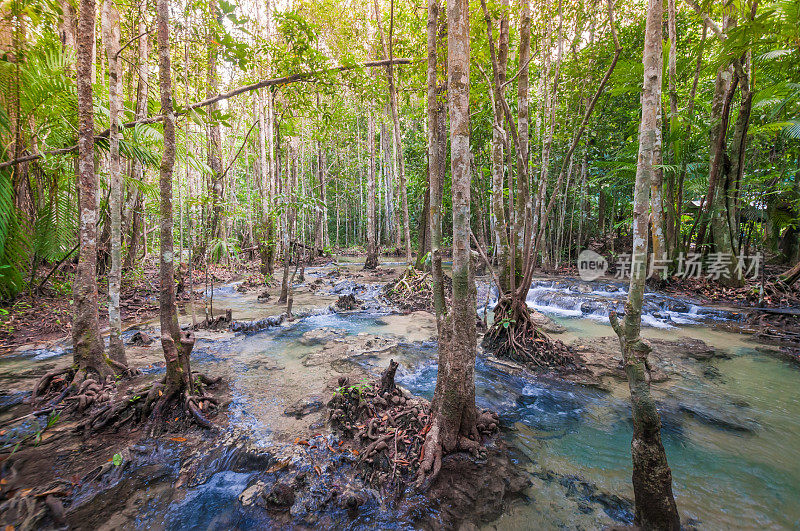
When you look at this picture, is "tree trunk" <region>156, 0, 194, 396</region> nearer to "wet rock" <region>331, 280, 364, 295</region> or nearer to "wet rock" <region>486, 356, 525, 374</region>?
"wet rock" <region>486, 356, 525, 374</region>

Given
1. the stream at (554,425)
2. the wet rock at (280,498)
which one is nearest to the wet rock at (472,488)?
the stream at (554,425)

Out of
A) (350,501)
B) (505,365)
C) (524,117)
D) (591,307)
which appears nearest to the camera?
(350,501)

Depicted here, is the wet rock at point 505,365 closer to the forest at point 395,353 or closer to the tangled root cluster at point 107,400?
the forest at point 395,353

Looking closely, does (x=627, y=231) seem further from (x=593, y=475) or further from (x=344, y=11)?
(x=593, y=475)

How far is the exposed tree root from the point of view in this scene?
238 inches

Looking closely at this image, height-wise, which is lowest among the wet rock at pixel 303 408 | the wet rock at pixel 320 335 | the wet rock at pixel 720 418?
the wet rock at pixel 720 418

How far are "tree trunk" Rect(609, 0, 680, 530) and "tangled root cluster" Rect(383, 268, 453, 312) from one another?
779cm

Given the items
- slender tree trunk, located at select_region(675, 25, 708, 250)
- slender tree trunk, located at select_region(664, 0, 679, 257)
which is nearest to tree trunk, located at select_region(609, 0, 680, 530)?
slender tree trunk, located at select_region(664, 0, 679, 257)

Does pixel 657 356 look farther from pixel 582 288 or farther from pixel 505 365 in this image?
pixel 582 288

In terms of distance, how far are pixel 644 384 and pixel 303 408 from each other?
3.81 metres

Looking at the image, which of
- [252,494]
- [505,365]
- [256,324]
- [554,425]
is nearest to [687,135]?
[505,365]

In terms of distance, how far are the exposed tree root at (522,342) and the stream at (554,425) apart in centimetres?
45

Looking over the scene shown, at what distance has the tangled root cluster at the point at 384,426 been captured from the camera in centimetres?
318

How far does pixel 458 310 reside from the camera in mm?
3184
